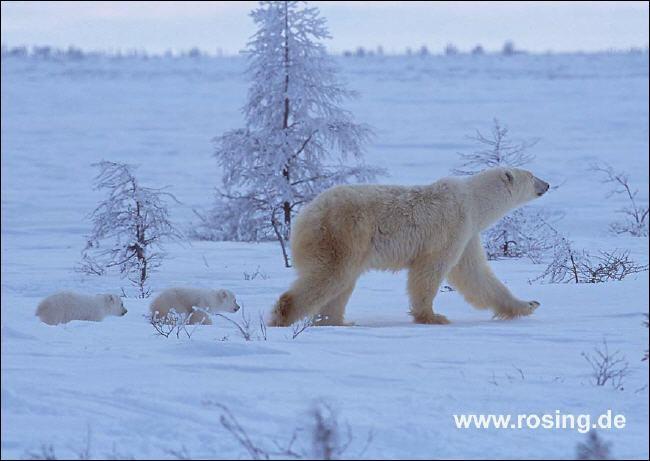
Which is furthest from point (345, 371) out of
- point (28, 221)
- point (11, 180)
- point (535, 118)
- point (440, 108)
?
point (440, 108)

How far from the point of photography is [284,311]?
6594mm

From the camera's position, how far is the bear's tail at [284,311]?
21.6 feet

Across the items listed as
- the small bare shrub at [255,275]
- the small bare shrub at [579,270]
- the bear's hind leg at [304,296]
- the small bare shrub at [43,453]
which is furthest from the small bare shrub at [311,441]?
the small bare shrub at [255,275]

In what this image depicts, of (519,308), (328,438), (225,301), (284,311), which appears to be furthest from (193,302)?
(328,438)

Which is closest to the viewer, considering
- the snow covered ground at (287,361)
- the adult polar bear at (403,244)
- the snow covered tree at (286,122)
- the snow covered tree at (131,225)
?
the snow covered ground at (287,361)

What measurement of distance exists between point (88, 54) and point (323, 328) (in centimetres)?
4406

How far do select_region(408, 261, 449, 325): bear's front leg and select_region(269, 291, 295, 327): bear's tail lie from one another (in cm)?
96

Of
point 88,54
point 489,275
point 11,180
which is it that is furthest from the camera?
point 88,54

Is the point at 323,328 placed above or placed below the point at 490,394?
below

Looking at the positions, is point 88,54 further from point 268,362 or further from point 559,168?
point 268,362

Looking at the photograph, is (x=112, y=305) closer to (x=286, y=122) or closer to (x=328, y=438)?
(x=328, y=438)

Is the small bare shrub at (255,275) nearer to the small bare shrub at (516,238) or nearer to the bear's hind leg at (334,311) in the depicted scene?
the bear's hind leg at (334,311)

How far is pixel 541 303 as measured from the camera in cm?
742

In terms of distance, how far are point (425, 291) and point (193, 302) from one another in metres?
1.87
